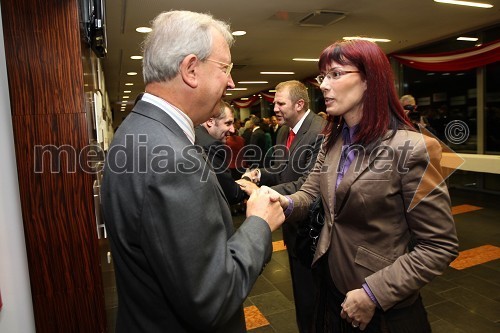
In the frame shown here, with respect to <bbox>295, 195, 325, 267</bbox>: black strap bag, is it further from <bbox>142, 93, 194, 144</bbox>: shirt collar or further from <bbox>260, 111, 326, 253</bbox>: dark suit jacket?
<bbox>142, 93, 194, 144</bbox>: shirt collar

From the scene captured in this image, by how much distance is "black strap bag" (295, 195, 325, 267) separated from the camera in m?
1.58

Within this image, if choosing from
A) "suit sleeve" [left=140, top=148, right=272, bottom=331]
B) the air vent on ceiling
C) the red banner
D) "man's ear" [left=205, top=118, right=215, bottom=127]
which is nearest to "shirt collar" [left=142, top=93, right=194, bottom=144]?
"suit sleeve" [left=140, top=148, right=272, bottom=331]

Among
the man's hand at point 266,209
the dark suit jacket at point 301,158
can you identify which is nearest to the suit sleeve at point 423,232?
the man's hand at point 266,209

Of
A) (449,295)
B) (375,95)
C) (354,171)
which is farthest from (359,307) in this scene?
(449,295)

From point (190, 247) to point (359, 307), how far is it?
2.49 feet

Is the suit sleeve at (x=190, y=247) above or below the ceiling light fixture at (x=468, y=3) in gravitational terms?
below

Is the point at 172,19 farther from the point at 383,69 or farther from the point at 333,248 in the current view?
the point at 333,248

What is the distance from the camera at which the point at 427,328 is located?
4.35 feet

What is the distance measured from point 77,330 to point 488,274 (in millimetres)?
3620

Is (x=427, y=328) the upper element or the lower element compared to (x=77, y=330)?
upper

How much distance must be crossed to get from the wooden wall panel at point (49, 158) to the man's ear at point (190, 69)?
135 centimetres

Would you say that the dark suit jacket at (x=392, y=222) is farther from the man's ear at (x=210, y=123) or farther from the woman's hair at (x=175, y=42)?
the man's ear at (x=210, y=123)

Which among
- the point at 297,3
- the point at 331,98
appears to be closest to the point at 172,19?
the point at 331,98

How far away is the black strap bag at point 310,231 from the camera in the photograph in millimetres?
1576
